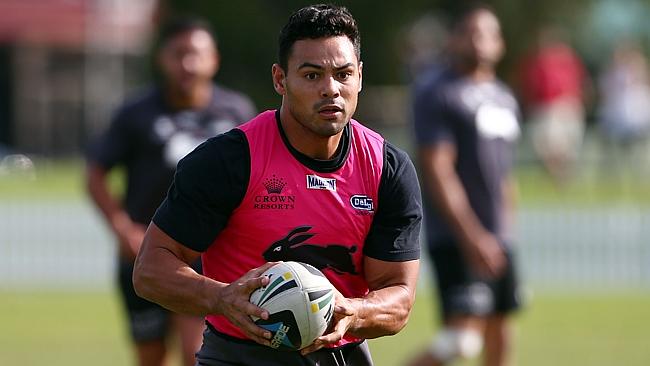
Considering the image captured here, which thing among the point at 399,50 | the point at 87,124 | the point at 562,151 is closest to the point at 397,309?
the point at 562,151

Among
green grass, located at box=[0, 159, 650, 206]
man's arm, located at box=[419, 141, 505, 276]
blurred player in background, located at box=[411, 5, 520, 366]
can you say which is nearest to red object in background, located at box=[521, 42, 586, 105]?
green grass, located at box=[0, 159, 650, 206]

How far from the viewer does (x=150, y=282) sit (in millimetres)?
5773

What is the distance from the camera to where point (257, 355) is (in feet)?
19.7

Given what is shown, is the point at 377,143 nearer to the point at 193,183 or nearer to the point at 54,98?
the point at 193,183

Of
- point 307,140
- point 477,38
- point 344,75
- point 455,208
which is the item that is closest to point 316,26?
point 344,75

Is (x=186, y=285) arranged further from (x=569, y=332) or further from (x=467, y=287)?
(x=569, y=332)

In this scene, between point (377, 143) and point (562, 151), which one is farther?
point (562, 151)

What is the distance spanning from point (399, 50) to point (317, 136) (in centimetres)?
2538

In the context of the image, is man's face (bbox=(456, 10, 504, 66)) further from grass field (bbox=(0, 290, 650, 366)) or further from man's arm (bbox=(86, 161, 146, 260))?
grass field (bbox=(0, 290, 650, 366))

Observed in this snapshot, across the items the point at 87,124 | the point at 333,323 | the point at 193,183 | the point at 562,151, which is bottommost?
the point at 87,124

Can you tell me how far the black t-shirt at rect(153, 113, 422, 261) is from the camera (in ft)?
18.9

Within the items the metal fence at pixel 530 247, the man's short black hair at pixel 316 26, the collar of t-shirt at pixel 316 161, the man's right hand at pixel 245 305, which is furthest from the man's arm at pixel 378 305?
the metal fence at pixel 530 247

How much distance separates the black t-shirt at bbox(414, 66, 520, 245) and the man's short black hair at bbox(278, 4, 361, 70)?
4081 mm

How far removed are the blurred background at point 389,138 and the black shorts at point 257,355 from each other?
5592 millimetres
